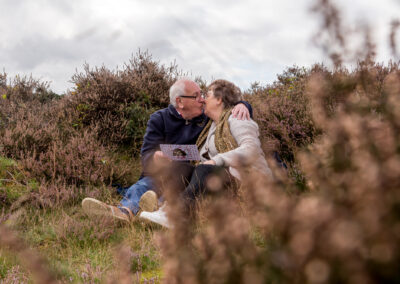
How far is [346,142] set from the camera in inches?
38.9

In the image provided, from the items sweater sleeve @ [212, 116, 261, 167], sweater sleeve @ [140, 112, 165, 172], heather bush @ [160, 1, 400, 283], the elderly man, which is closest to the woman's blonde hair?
the elderly man

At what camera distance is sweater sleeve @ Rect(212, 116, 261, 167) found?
150 inches

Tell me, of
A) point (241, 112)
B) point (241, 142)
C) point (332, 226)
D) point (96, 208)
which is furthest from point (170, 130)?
point (332, 226)

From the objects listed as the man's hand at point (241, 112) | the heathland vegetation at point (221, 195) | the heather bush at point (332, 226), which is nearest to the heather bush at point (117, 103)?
the heathland vegetation at point (221, 195)

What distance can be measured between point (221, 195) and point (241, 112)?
3244 millimetres

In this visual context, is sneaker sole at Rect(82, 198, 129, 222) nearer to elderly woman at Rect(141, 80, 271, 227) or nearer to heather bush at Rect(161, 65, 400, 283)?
elderly woman at Rect(141, 80, 271, 227)

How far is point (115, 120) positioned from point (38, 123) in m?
1.37

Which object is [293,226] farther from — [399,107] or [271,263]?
[399,107]

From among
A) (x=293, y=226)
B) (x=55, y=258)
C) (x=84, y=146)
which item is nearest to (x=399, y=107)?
(x=293, y=226)

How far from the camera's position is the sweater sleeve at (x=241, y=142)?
12.5 ft

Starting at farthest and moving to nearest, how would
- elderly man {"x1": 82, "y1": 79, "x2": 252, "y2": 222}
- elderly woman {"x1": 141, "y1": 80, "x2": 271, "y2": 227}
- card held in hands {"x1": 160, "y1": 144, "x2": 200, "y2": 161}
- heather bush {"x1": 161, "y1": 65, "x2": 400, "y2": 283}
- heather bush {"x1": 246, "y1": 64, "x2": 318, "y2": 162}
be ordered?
heather bush {"x1": 246, "y1": 64, "x2": 318, "y2": 162} < elderly man {"x1": 82, "y1": 79, "x2": 252, "y2": 222} < card held in hands {"x1": 160, "y1": 144, "x2": 200, "y2": 161} < elderly woman {"x1": 141, "y1": 80, "x2": 271, "y2": 227} < heather bush {"x1": 161, "y1": 65, "x2": 400, "y2": 283}

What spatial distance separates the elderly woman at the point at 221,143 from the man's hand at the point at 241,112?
6 centimetres

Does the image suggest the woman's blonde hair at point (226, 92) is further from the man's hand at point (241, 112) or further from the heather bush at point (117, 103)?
the heather bush at point (117, 103)

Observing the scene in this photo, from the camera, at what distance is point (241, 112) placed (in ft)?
13.8
